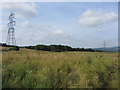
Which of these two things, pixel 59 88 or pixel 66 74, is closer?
pixel 59 88

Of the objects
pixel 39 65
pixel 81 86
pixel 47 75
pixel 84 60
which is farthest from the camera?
pixel 84 60

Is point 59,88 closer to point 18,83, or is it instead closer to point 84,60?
point 18,83

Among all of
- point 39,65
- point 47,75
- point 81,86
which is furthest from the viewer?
point 39,65

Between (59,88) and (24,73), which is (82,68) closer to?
(59,88)

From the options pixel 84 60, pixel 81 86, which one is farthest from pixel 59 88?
pixel 84 60

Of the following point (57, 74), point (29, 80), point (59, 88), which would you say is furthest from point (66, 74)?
point (29, 80)

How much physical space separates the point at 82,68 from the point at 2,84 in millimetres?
2803

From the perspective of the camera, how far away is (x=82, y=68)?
7.24 m

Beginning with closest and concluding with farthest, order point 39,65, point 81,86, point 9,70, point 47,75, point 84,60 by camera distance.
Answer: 1. point 81,86
2. point 47,75
3. point 9,70
4. point 39,65
5. point 84,60

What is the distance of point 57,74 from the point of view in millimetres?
6613

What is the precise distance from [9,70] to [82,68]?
2.55 m

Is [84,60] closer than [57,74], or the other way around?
[57,74]

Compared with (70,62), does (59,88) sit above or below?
below

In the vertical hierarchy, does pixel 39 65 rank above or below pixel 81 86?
above
